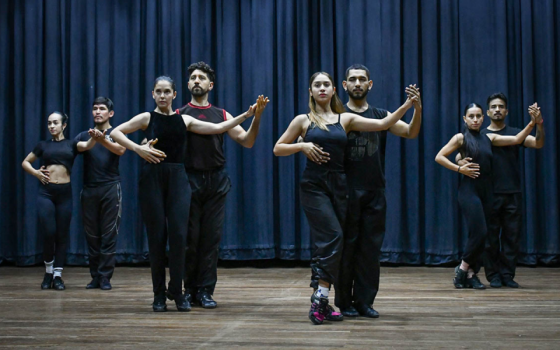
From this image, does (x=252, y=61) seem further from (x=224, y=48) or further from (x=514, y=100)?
(x=514, y=100)

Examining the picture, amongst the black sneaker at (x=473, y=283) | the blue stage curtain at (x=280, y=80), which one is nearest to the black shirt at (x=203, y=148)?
the black sneaker at (x=473, y=283)

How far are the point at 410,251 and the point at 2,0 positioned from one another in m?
5.36

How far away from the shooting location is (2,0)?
7645 millimetres

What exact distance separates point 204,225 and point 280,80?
323cm

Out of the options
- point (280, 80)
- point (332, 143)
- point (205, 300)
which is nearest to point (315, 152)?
point (332, 143)

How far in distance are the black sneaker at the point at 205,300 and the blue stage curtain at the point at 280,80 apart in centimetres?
281

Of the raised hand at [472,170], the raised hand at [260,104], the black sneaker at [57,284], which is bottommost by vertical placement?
the black sneaker at [57,284]

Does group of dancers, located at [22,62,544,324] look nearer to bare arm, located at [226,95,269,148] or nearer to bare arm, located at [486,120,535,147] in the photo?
bare arm, located at [226,95,269,148]

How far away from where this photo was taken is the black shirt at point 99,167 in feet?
18.3

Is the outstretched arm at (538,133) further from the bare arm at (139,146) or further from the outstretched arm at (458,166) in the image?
the bare arm at (139,146)

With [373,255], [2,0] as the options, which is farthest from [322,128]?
[2,0]

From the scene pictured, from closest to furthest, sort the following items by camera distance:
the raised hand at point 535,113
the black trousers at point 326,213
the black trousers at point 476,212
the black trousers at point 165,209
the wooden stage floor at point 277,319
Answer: the wooden stage floor at point 277,319 < the black trousers at point 326,213 < the black trousers at point 165,209 < the raised hand at point 535,113 < the black trousers at point 476,212

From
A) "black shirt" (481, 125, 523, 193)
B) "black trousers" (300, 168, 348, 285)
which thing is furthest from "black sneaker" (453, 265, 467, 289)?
"black trousers" (300, 168, 348, 285)

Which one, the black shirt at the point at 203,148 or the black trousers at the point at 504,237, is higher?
the black shirt at the point at 203,148
